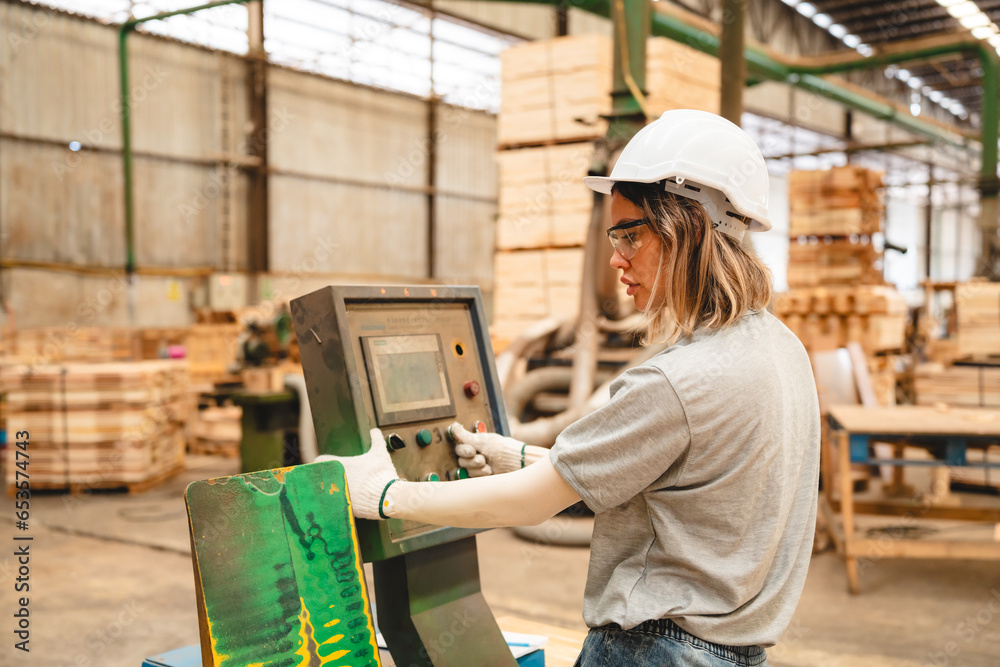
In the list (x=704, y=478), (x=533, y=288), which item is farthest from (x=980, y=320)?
(x=704, y=478)

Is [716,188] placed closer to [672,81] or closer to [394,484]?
[394,484]

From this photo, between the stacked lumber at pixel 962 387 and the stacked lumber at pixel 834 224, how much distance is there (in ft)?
4.17

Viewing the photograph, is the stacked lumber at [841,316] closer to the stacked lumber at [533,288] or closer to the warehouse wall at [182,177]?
the stacked lumber at [533,288]

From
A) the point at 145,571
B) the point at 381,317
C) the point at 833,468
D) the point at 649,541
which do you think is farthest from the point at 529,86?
the point at 649,541

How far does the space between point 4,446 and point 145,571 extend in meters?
3.98

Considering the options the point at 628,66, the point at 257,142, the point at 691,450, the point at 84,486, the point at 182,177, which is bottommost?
the point at 84,486

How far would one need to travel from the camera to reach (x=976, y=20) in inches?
440

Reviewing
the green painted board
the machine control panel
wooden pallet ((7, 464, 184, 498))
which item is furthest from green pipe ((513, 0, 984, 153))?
the green painted board

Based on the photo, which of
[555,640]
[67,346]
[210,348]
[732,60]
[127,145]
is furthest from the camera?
[127,145]

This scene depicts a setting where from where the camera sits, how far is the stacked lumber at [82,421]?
684 centimetres

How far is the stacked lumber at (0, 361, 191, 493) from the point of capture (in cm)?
684

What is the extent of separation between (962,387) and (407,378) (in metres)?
6.29

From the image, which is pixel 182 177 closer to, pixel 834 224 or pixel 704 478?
pixel 834 224

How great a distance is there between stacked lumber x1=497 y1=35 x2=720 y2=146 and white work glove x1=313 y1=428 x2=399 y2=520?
5.33 metres
